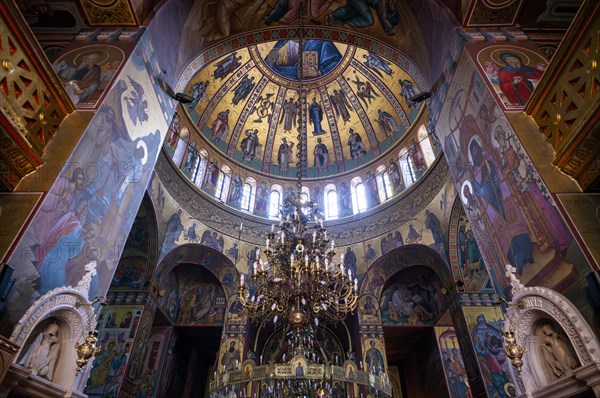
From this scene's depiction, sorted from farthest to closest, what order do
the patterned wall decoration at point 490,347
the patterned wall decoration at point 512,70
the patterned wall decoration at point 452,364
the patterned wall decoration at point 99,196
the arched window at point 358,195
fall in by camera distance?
1. the arched window at point 358,195
2. the patterned wall decoration at point 452,364
3. the patterned wall decoration at point 490,347
4. the patterned wall decoration at point 512,70
5. the patterned wall decoration at point 99,196

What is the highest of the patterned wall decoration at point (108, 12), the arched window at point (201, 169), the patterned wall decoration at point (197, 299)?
the arched window at point (201, 169)

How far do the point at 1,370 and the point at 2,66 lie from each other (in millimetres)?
3806

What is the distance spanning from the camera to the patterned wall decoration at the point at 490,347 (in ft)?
32.3

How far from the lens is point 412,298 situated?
15.0 metres

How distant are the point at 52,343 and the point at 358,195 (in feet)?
44.9

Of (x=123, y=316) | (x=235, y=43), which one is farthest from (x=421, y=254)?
(x=123, y=316)

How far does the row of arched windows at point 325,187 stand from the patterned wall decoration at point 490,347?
576 centimetres

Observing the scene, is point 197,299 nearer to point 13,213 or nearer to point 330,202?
point 330,202

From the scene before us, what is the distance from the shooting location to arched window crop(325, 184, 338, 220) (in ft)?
54.1

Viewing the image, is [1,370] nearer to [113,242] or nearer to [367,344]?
[113,242]

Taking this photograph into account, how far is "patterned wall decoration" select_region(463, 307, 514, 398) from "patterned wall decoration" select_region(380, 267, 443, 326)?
106 inches

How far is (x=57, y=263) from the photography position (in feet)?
16.9

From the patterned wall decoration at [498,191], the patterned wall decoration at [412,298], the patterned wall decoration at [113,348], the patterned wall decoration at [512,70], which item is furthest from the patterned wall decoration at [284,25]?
the patterned wall decoration at [412,298]

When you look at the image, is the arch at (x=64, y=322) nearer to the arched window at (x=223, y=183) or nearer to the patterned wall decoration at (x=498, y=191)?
the patterned wall decoration at (x=498, y=191)
